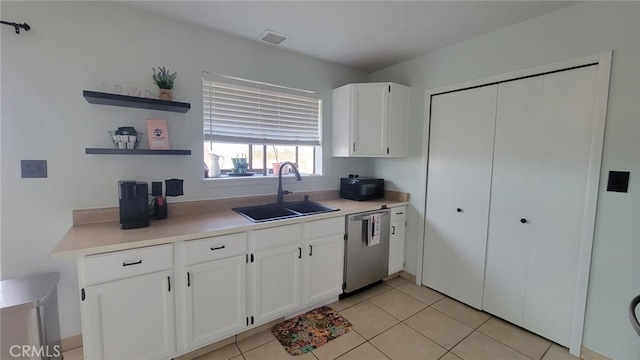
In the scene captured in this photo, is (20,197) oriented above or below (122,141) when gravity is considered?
below

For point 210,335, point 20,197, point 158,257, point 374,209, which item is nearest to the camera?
point 158,257

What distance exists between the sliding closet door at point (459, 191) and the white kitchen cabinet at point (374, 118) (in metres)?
0.34

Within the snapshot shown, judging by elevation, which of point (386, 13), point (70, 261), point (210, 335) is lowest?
point (210, 335)

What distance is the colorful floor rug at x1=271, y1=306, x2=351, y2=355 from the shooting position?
1916mm

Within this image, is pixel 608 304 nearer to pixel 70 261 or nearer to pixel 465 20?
pixel 465 20

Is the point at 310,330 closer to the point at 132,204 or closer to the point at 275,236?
the point at 275,236

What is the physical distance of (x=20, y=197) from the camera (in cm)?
166

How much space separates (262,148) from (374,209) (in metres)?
1.30

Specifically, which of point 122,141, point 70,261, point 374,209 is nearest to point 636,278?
point 374,209

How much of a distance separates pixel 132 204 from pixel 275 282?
3.68 ft

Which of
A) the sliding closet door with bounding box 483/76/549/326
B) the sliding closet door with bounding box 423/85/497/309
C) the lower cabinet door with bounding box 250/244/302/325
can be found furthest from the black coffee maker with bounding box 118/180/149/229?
the sliding closet door with bounding box 483/76/549/326

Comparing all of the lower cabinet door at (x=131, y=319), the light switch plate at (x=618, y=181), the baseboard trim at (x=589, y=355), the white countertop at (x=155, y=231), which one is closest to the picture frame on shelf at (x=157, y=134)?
the white countertop at (x=155, y=231)

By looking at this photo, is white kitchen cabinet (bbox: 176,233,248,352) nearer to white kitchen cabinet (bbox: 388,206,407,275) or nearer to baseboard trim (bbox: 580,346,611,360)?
white kitchen cabinet (bbox: 388,206,407,275)

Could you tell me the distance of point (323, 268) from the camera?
2.32m
